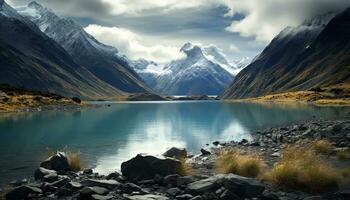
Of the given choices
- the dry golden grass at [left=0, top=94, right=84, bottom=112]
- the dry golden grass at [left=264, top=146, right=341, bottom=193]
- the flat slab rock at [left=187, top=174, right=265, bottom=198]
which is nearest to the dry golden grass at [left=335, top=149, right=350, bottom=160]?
the dry golden grass at [left=264, top=146, right=341, bottom=193]

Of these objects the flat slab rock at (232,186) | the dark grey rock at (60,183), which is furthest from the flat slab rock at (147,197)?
the dark grey rock at (60,183)

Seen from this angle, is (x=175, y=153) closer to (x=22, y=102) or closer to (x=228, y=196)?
(x=228, y=196)

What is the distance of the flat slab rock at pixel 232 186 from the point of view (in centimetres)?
2150

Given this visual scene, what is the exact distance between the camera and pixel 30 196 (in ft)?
76.2

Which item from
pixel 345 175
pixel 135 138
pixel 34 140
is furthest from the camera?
pixel 135 138

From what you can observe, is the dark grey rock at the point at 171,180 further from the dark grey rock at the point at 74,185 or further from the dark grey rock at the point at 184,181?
the dark grey rock at the point at 74,185

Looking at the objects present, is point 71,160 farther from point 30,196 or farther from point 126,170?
point 30,196

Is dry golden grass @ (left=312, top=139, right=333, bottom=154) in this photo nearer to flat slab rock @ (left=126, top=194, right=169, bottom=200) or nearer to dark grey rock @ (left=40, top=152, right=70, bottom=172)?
flat slab rock @ (left=126, top=194, right=169, bottom=200)

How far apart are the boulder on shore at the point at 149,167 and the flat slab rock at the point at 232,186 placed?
443cm

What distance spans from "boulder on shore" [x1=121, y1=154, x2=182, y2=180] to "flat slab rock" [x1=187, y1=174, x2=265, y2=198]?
4.43 metres

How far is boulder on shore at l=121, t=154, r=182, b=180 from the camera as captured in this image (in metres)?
27.2

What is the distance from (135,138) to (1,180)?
3560cm

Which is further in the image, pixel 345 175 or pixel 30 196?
pixel 345 175

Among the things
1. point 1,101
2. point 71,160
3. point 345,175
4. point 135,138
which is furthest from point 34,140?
point 1,101
